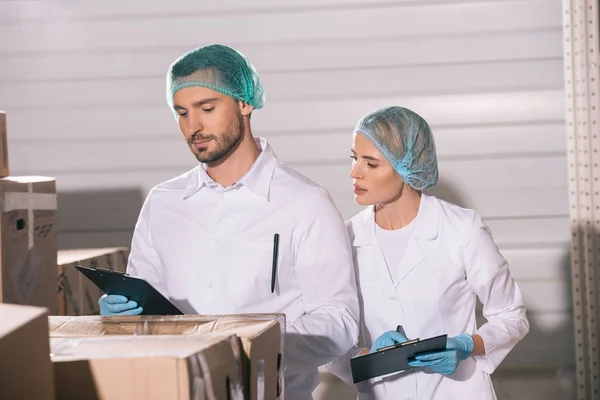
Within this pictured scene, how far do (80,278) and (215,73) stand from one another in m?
1.47

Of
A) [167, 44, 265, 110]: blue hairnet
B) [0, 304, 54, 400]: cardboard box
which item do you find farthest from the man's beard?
[0, 304, 54, 400]: cardboard box

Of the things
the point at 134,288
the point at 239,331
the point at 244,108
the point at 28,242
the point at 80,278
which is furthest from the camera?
the point at 80,278

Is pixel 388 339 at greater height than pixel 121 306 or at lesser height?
lesser

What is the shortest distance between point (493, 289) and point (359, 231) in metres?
0.50

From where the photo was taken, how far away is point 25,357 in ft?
4.08

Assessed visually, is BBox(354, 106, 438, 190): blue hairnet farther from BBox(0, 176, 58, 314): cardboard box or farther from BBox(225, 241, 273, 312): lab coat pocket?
BBox(0, 176, 58, 314): cardboard box

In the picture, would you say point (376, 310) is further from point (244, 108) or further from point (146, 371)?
point (146, 371)

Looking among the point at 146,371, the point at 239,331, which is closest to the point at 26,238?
the point at 239,331

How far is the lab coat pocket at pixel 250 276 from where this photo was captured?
247 cm

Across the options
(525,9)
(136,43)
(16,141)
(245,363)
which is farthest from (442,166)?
(245,363)

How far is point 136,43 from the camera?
438 centimetres

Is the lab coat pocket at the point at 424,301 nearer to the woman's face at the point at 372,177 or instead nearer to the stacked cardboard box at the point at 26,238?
the woman's face at the point at 372,177

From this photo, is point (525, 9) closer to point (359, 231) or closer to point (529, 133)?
point (529, 133)

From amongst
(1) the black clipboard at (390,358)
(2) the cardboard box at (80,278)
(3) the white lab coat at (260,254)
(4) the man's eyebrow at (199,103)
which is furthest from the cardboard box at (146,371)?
(2) the cardboard box at (80,278)
